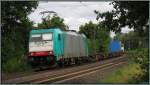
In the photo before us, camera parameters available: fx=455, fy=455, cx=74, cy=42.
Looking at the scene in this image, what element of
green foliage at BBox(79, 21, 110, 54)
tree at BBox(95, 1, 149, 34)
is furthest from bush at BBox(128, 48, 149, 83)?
green foliage at BBox(79, 21, 110, 54)

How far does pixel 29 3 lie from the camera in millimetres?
30906

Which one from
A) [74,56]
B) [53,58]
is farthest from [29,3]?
[74,56]

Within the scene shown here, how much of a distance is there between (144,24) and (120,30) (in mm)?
1186

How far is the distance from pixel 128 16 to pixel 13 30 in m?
16.1

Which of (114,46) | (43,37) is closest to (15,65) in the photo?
(43,37)

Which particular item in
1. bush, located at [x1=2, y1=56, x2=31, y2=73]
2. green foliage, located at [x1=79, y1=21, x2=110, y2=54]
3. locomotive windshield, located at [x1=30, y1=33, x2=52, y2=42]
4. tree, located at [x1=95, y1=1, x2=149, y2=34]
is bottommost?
bush, located at [x1=2, y1=56, x2=31, y2=73]

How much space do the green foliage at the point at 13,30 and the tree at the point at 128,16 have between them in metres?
12.2

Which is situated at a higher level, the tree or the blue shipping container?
the tree

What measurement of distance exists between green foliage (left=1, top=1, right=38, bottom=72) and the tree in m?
12.2

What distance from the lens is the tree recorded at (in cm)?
1552

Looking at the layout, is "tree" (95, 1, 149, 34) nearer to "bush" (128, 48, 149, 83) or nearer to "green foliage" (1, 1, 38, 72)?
"bush" (128, 48, 149, 83)

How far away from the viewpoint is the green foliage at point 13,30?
29802 mm

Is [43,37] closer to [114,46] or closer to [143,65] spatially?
[143,65]

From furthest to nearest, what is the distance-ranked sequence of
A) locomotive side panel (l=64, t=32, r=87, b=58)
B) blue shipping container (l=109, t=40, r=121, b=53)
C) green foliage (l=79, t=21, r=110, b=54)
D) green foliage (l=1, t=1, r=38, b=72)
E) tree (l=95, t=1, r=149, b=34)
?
blue shipping container (l=109, t=40, r=121, b=53) → green foliage (l=79, t=21, r=110, b=54) → locomotive side panel (l=64, t=32, r=87, b=58) → green foliage (l=1, t=1, r=38, b=72) → tree (l=95, t=1, r=149, b=34)
